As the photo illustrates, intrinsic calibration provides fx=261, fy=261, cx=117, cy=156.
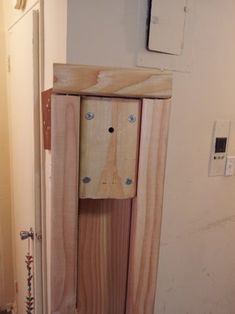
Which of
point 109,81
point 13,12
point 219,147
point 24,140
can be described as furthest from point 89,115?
point 13,12

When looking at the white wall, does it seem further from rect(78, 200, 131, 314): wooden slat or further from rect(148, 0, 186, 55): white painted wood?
rect(78, 200, 131, 314): wooden slat

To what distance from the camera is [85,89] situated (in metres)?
0.42

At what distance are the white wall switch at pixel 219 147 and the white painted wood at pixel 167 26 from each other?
1.41 ft

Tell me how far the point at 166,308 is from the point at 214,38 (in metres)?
1.33

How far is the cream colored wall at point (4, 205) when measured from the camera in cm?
177

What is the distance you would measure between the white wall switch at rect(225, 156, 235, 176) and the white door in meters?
0.94

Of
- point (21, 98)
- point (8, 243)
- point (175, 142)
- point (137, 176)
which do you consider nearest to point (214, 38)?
point (175, 142)

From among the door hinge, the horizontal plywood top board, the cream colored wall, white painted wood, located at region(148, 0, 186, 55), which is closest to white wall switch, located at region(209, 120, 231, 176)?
white painted wood, located at region(148, 0, 186, 55)

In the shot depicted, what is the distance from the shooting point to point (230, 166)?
52.8 inches

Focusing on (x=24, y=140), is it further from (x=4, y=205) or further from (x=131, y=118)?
(x=131, y=118)

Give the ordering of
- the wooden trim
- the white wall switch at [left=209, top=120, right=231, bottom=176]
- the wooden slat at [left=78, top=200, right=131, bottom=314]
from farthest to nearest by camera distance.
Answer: the white wall switch at [left=209, top=120, right=231, bottom=176]
the wooden trim
the wooden slat at [left=78, top=200, right=131, bottom=314]

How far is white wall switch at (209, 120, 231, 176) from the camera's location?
126cm

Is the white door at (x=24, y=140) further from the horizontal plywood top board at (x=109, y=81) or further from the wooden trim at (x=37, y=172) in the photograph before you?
the horizontal plywood top board at (x=109, y=81)

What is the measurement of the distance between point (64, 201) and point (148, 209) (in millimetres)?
158
